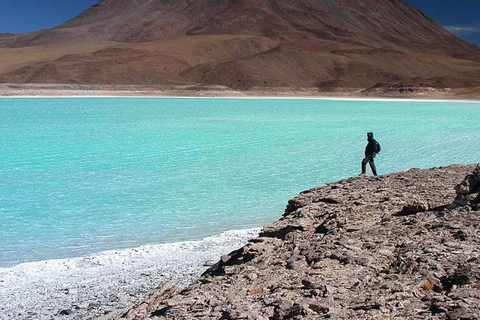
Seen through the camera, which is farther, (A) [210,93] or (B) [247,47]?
(B) [247,47]

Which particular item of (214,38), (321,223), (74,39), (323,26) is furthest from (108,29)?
(321,223)

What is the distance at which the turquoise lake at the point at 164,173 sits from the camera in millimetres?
8188

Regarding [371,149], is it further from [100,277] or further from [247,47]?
[247,47]

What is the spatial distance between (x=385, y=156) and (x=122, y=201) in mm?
8414

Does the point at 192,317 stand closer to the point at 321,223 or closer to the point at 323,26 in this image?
the point at 321,223

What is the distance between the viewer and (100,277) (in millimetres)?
5961

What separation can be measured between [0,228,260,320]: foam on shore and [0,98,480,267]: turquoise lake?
565mm

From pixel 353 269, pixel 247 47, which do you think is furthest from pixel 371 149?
pixel 247 47

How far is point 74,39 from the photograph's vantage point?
137 metres

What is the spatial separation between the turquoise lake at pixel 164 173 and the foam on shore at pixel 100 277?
1.85 ft

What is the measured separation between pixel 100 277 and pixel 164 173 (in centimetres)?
719

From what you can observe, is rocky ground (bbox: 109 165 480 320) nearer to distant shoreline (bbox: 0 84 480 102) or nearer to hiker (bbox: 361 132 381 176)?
hiker (bbox: 361 132 381 176)

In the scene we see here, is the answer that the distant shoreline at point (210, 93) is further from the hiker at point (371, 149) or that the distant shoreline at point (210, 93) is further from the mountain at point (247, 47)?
the hiker at point (371, 149)

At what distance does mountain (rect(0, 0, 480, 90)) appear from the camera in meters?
85.4
